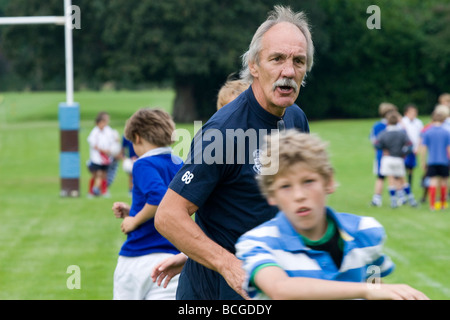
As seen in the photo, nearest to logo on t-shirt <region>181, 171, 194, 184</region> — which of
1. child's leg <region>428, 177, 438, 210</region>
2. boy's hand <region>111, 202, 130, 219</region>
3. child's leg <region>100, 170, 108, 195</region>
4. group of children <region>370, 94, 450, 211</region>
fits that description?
Answer: boy's hand <region>111, 202, 130, 219</region>

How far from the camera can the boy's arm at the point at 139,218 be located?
4.99 metres

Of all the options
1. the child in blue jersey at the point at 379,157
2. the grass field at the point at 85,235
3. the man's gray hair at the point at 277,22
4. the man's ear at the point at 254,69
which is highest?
the man's gray hair at the point at 277,22

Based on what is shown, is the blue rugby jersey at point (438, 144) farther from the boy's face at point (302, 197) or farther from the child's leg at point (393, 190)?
the boy's face at point (302, 197)

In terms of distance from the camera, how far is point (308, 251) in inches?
104

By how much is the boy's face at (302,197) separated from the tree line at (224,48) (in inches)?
1665

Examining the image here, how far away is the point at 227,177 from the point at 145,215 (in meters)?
1.64

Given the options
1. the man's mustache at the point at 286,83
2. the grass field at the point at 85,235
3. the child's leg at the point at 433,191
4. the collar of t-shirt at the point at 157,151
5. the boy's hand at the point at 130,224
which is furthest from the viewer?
the child's leg at the point at 433,191

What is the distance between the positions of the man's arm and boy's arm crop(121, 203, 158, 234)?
157 centimetres

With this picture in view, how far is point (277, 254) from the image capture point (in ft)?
8.68

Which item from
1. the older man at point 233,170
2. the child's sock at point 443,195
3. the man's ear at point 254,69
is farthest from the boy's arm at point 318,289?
the child's sock at point 443,195

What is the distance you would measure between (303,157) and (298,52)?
1039 millimetres

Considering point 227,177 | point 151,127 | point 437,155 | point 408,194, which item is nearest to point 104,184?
point 408,194

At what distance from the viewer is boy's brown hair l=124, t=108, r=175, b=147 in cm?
525

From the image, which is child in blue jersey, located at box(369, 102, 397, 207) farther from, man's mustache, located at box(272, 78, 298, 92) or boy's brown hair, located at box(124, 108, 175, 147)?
man's mustache, located at box(272, 78, 298, 92)
